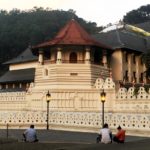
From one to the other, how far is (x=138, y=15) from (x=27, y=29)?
43.8 meters

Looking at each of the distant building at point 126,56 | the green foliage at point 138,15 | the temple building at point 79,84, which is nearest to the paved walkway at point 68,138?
the temple building at point 79,84

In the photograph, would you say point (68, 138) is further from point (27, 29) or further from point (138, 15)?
point (138, 15)

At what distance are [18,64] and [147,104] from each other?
30.0 meters

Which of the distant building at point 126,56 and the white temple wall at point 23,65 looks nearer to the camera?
the distant building at point 126,56

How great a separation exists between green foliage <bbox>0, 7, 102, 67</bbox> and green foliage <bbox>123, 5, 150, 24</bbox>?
23.0 metres

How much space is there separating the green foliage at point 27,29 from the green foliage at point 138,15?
22990 millimetres

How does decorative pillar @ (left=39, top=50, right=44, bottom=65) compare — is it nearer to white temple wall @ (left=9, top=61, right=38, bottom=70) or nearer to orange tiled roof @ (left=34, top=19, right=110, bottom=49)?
orange tiled roof @ (left=34, top=19, right=110, bottom=49)

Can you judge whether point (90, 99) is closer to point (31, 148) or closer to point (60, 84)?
point (60, 84)

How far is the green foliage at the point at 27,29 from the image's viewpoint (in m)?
88.4

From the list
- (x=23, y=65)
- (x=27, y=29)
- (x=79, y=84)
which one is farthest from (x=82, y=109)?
(x=27, y=29)

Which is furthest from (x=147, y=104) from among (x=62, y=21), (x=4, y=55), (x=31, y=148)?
(x=62, y=21)

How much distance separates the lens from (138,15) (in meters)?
123

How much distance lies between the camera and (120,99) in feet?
113

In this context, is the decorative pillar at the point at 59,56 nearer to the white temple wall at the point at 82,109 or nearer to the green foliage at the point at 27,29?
the white temple wall at the point at 82,109
